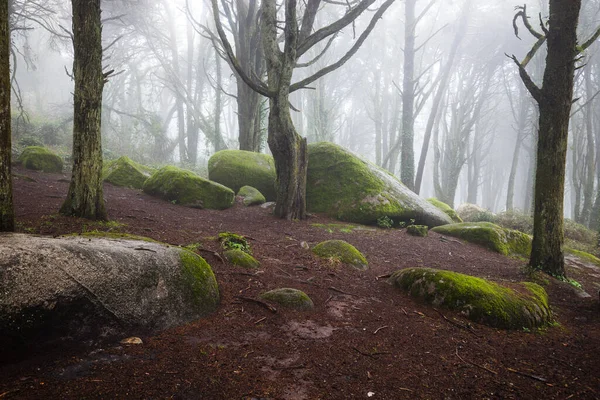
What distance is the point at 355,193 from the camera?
920cm

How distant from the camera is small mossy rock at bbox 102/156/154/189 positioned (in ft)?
30.6

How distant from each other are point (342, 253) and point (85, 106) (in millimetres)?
4614

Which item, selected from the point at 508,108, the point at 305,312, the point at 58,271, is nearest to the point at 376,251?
the point at 305,312

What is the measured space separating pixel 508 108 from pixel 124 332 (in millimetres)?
39867

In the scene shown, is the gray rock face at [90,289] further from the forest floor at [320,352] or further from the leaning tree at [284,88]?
the leaning tree at [284,88]

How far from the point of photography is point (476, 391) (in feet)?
7.13

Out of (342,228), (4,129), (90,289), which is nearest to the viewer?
(90,289)

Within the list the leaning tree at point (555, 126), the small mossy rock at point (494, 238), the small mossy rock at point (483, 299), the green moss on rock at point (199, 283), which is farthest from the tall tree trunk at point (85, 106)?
the small mossy rock at point (494, 238)

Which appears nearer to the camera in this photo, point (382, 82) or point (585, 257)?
point (585, 257)

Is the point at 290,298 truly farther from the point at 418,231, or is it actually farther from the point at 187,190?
the point at 187,190

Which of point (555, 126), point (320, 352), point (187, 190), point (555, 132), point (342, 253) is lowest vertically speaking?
point (320, 352)

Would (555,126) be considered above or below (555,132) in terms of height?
above

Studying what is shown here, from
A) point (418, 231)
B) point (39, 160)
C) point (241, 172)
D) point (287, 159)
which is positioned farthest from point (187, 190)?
point (418, 231)

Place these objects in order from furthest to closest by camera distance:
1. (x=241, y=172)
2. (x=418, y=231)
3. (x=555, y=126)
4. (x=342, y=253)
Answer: (x=241, y=172)
(x=418, y=231)
(x=342, y=253)
(x=555, y=126)
